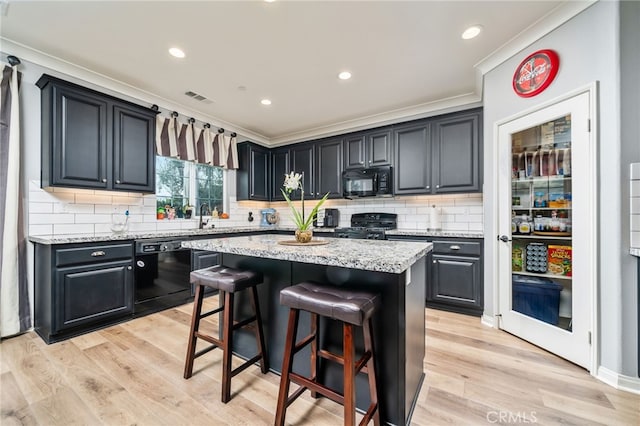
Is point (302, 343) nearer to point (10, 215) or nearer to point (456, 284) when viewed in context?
point (456, 284)

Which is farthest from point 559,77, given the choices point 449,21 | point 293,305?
point 293,305

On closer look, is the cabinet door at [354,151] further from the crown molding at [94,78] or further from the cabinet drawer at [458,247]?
the crown molding at [94,78]

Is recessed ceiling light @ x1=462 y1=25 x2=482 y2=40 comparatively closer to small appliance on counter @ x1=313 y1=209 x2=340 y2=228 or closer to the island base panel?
the island base panel

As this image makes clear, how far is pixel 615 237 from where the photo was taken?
1.72 m

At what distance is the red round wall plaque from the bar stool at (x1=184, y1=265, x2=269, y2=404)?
8.84ft

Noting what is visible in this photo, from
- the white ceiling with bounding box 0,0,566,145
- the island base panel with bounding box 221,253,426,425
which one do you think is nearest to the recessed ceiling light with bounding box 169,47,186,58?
the white ceiling with bounding box 0,0,566,145

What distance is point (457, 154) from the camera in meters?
3.32

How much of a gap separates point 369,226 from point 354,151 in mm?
1198

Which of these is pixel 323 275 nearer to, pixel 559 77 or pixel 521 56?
pixel 559 77

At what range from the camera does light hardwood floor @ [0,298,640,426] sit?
1449mm

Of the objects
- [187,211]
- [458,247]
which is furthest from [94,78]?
[458,247]

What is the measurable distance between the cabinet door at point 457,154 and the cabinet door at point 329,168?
4.75ft

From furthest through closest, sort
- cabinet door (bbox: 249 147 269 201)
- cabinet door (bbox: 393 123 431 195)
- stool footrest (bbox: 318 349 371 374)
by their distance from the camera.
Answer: cabinet door (bbox: 249 147 269 201), cabinet door (bbox: 393 123 431 195), stool footrest (bbox: 318 349 371 374)

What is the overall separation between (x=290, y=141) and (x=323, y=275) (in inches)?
147
